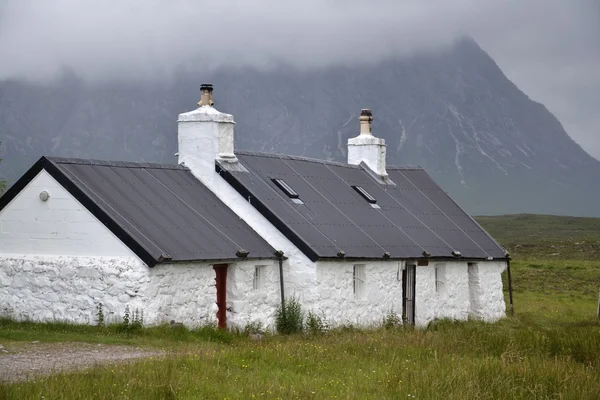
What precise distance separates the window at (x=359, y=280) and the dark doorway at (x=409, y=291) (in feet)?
6.37

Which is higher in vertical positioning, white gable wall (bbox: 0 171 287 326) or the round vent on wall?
the round vent on wall

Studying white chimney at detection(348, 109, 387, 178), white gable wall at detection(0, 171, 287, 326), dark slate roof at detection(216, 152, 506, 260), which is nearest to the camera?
white gable wall at detection(0, 171, 287, 326)

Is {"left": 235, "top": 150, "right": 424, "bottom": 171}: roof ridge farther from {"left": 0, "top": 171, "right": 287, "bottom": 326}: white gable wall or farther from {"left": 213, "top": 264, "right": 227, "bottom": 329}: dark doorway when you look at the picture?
{"left": 0, "top": 171, "right": 287, "bottom": 326}: white gable wall

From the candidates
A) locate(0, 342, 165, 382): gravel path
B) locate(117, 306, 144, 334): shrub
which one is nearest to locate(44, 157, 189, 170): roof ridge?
locate(117, 306, 144, 334): shrub

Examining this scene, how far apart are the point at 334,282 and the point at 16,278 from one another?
7.22 meters

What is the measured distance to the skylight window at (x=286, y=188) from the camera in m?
28.5

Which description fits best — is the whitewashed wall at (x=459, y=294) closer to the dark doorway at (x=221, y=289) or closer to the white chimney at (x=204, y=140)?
the white chimney at (x=204, y=140)

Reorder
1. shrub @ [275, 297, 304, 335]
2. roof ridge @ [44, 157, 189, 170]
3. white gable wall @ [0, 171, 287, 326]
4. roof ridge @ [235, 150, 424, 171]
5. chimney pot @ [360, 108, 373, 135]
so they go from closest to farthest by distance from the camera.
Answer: white gable wall @ [0, 171, 287, 326] < roof ridge @ [44, 157, 189, 170] < shrub @ [275, 297, 304, 335] < roof ridge @ [235, 150, 424, 171] < chimney pot @ [360, 108, 373, 135]

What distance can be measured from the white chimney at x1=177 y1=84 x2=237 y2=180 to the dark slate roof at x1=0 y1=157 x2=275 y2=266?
37 cm

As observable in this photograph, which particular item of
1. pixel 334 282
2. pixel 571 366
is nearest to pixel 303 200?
pixel 334 282

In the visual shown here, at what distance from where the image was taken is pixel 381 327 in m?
26.5

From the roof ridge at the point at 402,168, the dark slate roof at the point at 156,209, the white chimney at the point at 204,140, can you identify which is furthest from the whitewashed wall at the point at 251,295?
the roof ridge at the point at 402,168

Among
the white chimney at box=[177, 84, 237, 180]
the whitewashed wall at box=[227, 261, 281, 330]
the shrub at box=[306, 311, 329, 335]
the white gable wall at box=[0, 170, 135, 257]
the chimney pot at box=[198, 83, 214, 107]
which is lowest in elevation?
the shrub at box=[306, 311, 329, 335]

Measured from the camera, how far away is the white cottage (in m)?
22.6
